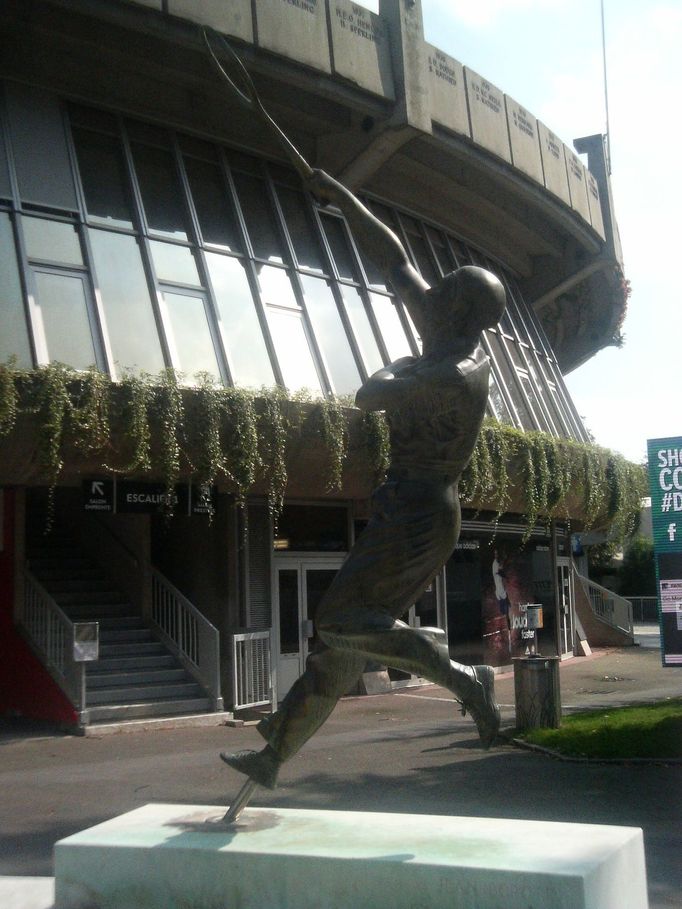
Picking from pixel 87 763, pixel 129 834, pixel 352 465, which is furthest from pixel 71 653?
pixel 129 834

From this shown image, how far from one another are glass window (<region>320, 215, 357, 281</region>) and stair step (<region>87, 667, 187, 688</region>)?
26.8ft

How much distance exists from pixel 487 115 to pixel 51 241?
9.39 metres

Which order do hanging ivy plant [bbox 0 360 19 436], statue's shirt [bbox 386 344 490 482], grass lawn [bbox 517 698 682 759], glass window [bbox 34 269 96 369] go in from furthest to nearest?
glass window [bbox 34 269 96 369] < hanging ivy plant [bbox 0 360 19 436] < grass lawn [bbox 517 698 682 759] < statue's shirt [bbox 386 344 490 482]

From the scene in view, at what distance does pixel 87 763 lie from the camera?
11.3 meters

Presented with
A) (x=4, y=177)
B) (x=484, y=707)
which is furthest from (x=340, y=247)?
(x=484, y=707)

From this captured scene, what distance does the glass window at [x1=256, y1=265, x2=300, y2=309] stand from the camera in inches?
691

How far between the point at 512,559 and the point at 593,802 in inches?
595

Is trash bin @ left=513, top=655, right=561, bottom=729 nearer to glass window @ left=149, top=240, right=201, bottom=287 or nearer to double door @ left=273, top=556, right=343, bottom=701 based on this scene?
double door @ left=273, top=556, right=343, bottom=701

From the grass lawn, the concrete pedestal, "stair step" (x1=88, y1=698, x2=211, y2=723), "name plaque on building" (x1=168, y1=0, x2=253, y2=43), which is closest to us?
the concrete pedestal

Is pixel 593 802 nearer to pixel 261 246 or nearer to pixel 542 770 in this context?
pixel 542 770

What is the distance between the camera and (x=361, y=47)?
57.1ft

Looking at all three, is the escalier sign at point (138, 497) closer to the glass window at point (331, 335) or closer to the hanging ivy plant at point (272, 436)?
the hanging ivy plant at point (272, 436)

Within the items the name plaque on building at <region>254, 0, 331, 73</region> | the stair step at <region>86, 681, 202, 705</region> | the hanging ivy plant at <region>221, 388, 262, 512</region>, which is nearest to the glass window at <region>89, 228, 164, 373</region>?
the hanging ivy plant at <region>221, 388, 262, 512</region>

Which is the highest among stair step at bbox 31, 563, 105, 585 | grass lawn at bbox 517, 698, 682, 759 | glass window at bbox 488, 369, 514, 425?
glass window at bbox 488, 369, 514, 425
